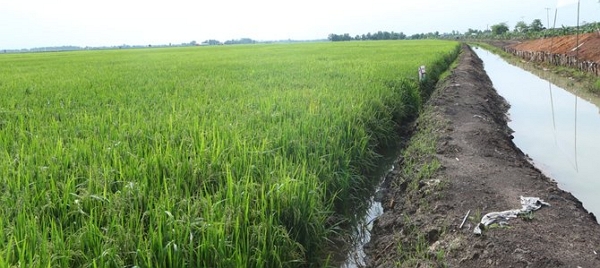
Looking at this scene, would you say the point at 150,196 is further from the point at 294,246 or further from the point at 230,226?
the point at 294,246

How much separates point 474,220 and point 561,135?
5.30m

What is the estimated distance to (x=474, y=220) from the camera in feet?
10.3

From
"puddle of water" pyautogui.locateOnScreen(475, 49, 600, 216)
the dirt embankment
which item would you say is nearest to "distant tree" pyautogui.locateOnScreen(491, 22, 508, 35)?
the dirt embankment

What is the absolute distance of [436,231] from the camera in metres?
3.10

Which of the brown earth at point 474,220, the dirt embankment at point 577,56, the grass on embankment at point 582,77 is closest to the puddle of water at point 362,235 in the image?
the brown earth at point 474,220

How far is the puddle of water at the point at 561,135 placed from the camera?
506 centimetres

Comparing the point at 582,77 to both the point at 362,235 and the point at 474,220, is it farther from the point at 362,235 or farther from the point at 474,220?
the point at 362,235

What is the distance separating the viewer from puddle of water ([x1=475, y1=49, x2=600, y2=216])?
16.6 feet

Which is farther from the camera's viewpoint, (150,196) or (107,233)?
(150,196)

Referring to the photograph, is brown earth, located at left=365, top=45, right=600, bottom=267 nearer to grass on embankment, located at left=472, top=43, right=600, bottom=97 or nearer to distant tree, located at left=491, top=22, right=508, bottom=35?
grass on embankment, located at left=472, top=43, right=600, bottom=97

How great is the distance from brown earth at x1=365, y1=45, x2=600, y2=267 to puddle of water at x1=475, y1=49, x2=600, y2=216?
71cm

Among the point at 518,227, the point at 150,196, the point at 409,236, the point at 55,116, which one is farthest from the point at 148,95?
the point at 518,227

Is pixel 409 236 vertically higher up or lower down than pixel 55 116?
lower down

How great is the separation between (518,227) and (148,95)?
18.7 ft
